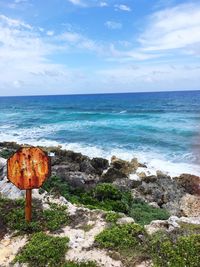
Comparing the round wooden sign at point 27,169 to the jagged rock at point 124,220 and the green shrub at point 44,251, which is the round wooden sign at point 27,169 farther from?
the jagged rock at point 124,220

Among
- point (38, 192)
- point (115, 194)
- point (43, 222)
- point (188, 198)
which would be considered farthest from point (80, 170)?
point (43, 222)

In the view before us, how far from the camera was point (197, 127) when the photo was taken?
45562mm

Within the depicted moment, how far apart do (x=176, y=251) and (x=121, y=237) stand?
1259mm

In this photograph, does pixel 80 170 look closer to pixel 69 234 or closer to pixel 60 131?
pixel 69 234

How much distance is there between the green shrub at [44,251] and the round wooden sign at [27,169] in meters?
1.34

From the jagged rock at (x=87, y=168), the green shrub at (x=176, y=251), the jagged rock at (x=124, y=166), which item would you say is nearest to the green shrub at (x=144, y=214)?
the green shrub at (x=176, y=251)

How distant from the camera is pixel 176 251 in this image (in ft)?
26.3

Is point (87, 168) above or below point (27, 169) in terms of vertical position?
Answer: below

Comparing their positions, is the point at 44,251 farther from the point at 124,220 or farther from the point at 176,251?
the point at 176,251

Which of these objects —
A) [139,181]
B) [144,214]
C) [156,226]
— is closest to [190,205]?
[139,181]

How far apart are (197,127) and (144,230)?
3826 cm

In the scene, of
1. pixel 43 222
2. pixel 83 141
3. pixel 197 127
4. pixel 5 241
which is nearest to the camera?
pixel 5 241

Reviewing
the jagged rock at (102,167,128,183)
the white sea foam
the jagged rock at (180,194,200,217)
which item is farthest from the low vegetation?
the white sea foam

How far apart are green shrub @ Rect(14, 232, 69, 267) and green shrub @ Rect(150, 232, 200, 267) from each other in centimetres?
196
